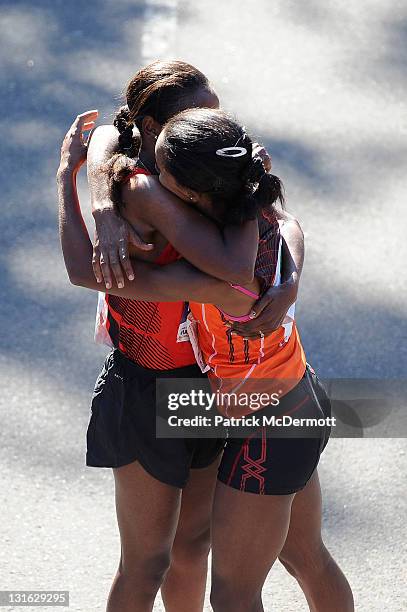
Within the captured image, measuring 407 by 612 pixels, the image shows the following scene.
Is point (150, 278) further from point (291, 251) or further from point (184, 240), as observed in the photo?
point (291, 251)

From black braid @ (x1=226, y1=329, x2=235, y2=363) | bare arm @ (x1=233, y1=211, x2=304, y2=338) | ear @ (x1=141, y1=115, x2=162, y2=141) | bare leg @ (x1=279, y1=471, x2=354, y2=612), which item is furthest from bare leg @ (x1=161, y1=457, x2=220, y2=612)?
ear @ (x1=141, y1=115, x2=162, y2=141)

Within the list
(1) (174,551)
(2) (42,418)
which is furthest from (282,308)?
(2) (42,418)

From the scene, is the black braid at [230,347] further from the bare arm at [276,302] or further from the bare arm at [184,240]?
the bare arm at [184,240]

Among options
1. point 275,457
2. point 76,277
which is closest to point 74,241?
point 76,277

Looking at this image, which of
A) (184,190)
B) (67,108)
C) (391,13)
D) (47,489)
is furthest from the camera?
A: (391,13)

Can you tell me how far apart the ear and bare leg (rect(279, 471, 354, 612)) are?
1055 millimetres

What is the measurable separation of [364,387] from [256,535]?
1.88 m

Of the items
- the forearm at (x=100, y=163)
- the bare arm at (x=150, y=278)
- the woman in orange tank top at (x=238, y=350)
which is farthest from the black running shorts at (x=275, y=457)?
the forearm at (x=100, y=163)

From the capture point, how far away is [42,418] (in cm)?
427

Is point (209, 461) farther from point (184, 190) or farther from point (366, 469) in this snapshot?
point (366, 469)

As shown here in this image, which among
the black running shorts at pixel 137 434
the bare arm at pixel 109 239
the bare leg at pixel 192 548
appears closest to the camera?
the bare arm at pixel 109 239

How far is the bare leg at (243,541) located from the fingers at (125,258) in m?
0.64

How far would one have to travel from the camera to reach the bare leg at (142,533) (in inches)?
113

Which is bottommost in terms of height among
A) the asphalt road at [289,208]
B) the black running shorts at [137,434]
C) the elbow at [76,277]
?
the asphalt road at [289,208]
